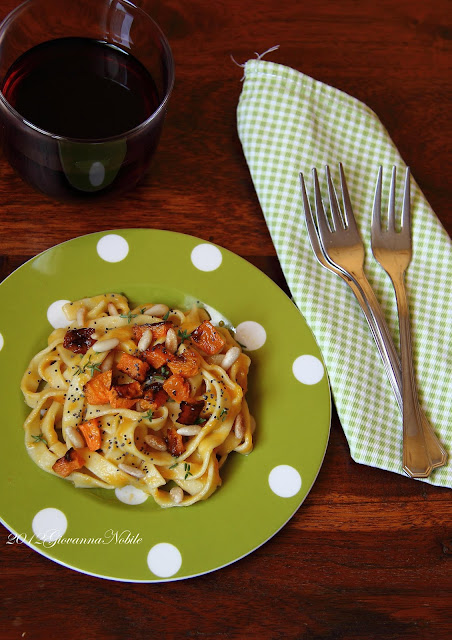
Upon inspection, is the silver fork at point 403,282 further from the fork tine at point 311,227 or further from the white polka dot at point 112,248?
the white polka dot at point 112,248

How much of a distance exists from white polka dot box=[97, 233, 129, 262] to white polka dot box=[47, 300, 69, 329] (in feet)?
0.55

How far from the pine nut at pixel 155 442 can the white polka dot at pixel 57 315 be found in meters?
0.37

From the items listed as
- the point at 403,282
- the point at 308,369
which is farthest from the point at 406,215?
the point at 308,369

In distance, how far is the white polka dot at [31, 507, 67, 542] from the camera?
145 centimetres

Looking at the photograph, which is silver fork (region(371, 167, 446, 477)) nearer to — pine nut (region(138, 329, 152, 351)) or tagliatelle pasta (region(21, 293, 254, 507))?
tagliatelle pasta (region(21, 293, 254, 507))

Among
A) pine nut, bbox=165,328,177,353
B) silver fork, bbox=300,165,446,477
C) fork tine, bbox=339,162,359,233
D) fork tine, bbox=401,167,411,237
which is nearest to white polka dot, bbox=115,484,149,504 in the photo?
pine nut, bbox=165,328,177,353

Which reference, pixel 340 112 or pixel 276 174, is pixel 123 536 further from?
pixel 340 112

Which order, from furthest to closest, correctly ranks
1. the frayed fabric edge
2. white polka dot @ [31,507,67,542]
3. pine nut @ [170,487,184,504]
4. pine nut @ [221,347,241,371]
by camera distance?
the frayed fabric edge → pine nut @ [221,347,241,371] → pine nut @ [170,487,184,504] → white polka dot @ [31,507,67,542]

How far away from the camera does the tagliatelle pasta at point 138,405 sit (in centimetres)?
158

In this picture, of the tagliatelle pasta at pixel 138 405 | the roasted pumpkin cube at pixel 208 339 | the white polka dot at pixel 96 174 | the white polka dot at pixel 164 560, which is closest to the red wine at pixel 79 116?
the white polka dot at pixel 96 174

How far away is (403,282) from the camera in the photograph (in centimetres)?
187

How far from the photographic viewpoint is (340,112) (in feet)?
6.71

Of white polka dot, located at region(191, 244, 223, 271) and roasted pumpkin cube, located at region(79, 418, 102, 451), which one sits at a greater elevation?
white polka dot, located at region(191, 244, 223, 271)

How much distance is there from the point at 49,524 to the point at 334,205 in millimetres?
1120
